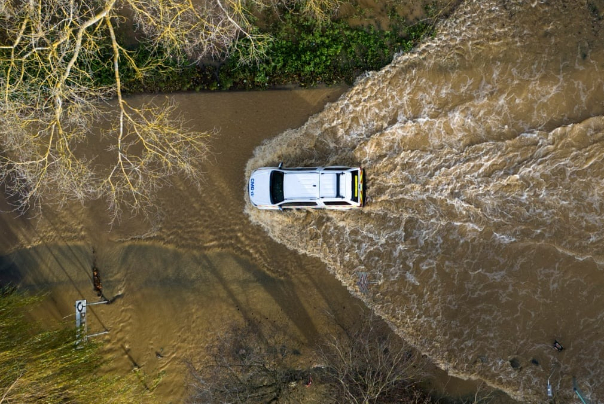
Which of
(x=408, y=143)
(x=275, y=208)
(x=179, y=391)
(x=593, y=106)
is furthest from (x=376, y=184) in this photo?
(x=179, y=391)

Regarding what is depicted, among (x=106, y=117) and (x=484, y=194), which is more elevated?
(x=106, y=117)

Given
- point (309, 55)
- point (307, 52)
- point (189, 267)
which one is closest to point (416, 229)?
point (309, 55)

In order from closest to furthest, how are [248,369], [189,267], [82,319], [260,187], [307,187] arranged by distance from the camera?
A: [307,187] → [260,187] → [248,369] → [82,319] → [189,267]

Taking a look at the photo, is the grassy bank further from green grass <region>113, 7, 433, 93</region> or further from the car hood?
the car hood

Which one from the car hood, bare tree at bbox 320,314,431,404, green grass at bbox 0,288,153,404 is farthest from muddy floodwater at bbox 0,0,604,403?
green grass at bbox 0,288,153,404

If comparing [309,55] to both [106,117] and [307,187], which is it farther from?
[106,117]

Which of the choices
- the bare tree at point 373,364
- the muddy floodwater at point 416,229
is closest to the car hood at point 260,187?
the muddy floodwater at point 416,229

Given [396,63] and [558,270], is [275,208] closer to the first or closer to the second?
[396,63]
